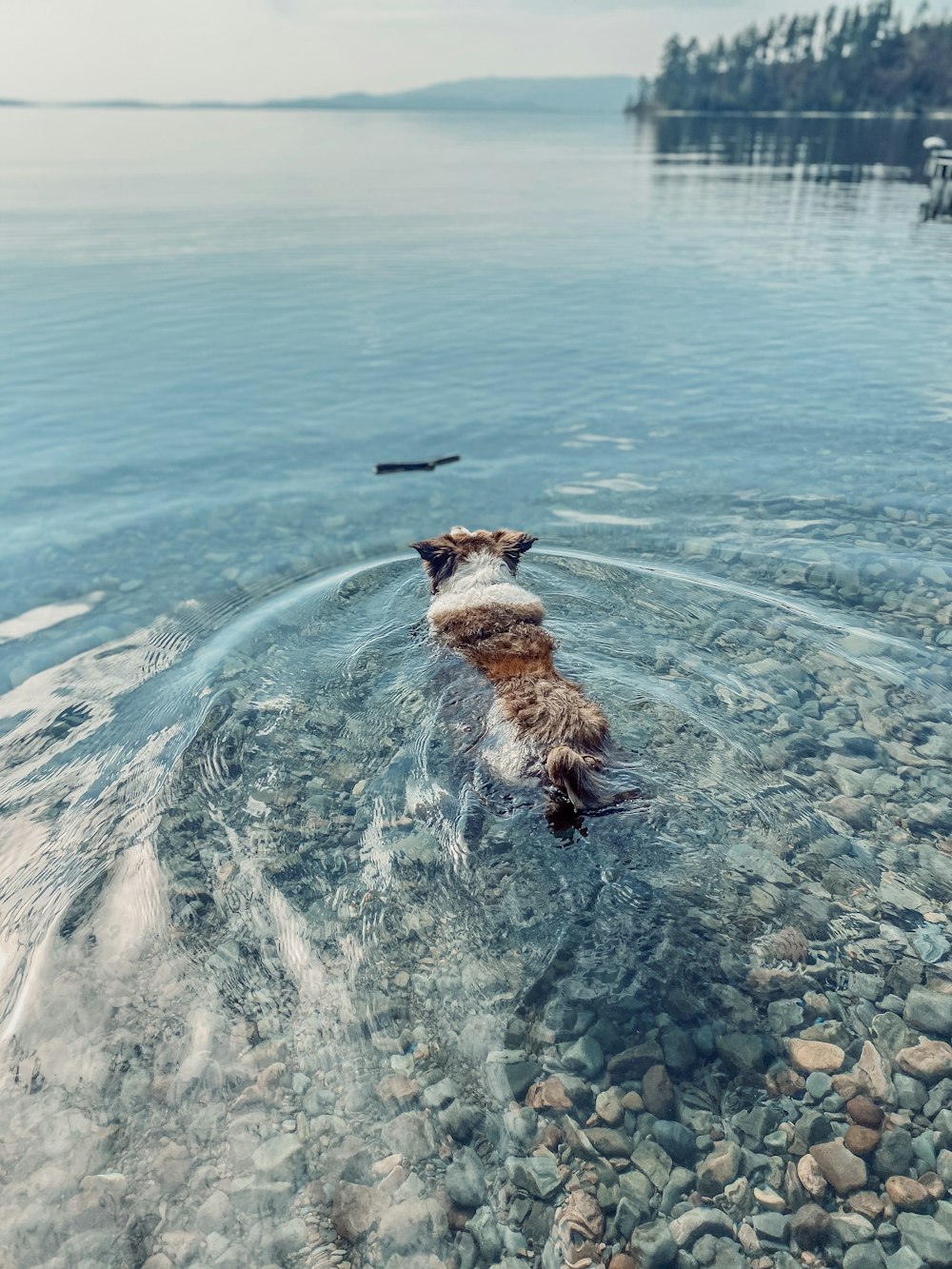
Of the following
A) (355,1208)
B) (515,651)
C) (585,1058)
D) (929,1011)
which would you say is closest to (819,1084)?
(929,1011)

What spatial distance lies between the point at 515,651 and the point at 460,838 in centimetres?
171

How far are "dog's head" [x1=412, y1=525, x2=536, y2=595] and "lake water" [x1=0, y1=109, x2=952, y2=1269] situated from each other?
63 cm

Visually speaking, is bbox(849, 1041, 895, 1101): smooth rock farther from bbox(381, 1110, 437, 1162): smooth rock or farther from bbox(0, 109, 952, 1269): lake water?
bbox(381, 1110, 437, 1162): smooth rock

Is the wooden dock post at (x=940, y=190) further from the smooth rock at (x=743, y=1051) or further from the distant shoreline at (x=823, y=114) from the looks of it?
the distant shoreline at (x=823, y=114)

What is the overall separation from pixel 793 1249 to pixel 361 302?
80.9ft

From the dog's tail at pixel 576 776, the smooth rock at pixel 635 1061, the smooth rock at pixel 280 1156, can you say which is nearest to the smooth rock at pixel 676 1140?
the smooth rock at pixel 635 1061

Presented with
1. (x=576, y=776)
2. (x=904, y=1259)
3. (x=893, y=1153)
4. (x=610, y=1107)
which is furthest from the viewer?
(x=576, y=776)

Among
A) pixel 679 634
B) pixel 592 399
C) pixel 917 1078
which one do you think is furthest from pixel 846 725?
pixel 592 399

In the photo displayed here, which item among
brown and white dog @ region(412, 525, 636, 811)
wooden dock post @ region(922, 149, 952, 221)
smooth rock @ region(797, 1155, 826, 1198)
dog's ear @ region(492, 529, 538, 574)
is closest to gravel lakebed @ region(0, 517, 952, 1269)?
smooth rock @ region(797, 1155, 826, 1198)

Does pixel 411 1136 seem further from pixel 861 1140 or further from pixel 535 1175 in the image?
pixel 861 1140

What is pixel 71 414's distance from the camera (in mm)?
16766

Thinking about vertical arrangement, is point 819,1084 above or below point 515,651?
below

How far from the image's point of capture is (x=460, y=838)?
6062mm

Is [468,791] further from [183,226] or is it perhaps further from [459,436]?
[183,226]
